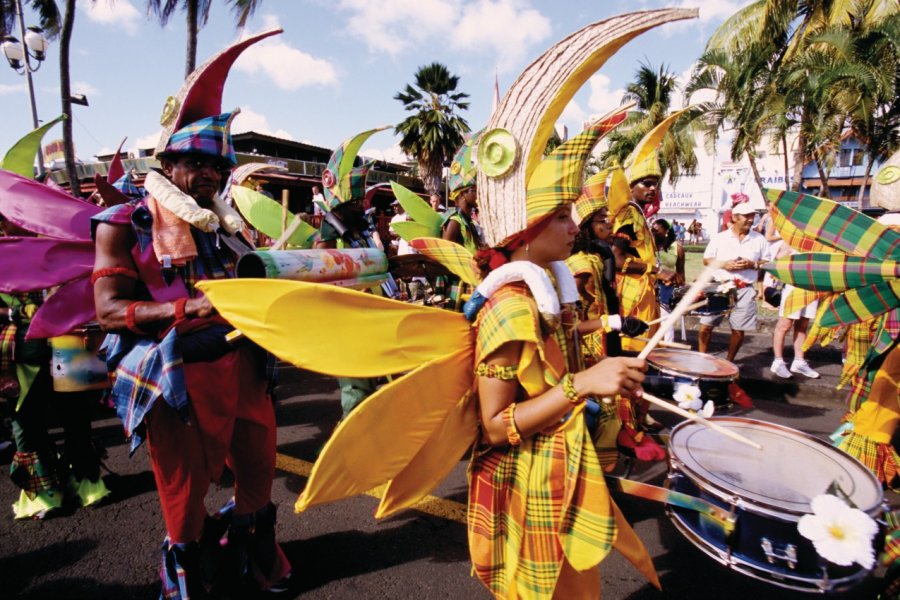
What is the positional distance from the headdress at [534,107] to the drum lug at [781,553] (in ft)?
3.92

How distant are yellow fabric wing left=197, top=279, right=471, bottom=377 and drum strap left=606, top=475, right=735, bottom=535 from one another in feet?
2.99

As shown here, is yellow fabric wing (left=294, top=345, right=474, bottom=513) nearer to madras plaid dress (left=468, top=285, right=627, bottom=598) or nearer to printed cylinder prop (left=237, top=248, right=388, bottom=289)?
madras plaid dress (left=468, top=285, right=627, bottom=598)

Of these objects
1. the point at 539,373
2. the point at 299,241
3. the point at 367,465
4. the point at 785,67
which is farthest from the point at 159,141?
the point at 785,67

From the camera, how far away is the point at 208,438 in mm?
2035

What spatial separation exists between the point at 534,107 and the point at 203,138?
4.14 feet

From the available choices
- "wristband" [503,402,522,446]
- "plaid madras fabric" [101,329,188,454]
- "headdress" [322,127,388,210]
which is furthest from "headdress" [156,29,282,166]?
"headdress" [322,127,388,210]

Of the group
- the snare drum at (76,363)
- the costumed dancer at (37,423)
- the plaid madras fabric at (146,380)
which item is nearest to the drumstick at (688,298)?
the plaid madras fabric at (146,380)

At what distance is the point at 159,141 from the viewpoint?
6.54 feet

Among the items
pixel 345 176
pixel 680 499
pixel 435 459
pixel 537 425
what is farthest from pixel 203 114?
pixel 680 499

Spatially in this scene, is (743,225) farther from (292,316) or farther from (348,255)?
(292,316)

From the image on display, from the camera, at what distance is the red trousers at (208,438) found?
6.32ft

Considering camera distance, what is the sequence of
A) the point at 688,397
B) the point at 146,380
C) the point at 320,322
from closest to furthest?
the point at 320,322 → the point at 146,380 → the point at 688,397

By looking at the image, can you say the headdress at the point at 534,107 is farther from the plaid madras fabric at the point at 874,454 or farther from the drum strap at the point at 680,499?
the plaid madras fabric at the point at 874,454

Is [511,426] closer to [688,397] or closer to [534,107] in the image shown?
[534,107]
